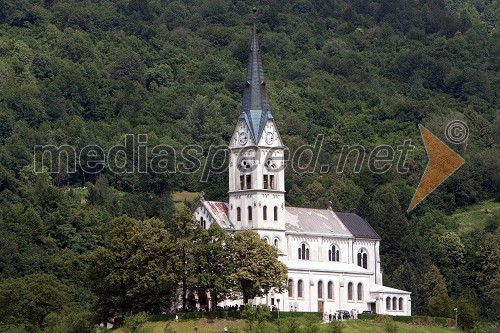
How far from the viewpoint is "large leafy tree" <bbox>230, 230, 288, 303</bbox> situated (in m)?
105

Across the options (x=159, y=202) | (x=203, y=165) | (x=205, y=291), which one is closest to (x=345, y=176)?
(x=203, y=165)

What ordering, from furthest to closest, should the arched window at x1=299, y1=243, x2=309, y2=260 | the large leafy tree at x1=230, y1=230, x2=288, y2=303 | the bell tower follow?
1. the arched window at x1=299, y1=243, x2=309, y2=260
2. the bell tower
3. the large leafy tree at x1=230, y1=230, x2=288, y2=303

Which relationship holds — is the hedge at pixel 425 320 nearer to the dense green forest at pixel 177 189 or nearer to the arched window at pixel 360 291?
the dense green forest at pixel 177 189

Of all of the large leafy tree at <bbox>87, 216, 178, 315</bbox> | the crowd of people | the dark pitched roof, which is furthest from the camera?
the dark pitched roof

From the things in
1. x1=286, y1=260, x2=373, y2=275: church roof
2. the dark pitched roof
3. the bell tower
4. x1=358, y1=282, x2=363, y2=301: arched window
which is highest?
the bell tower

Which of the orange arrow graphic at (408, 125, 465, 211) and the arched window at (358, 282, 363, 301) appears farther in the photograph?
the orange arrow graphic at (408, 125, 465, 211)

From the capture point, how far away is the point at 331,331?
98.6 metres

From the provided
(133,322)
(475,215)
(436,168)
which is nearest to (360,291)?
(133,322)

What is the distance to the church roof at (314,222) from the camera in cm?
11519

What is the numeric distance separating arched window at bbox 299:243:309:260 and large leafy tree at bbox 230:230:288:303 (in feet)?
27.9

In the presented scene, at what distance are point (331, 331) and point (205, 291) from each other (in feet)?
35.7

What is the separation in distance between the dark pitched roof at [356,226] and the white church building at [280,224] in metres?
1.81

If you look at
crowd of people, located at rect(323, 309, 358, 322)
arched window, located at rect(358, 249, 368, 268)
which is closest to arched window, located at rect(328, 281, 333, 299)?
crowd of people, located at rect(323, 309, 358, 322)

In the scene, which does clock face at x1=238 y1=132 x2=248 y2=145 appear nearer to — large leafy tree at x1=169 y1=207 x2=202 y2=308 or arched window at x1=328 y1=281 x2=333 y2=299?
large leafy tree at x1=169 y1=207 x2=202 y2=308
